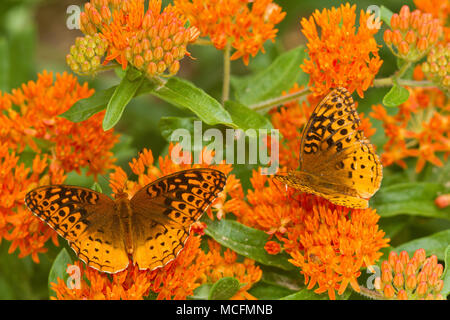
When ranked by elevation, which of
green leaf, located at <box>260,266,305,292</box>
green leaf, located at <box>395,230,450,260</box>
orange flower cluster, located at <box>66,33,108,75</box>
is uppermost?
orange flower cluster, located at <box>66,33,108,75</box>

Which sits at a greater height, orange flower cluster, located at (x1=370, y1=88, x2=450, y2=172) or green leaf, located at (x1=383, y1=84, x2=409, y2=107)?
green leaf, located at (x1=383, y1=84, x2=409, y2=107)

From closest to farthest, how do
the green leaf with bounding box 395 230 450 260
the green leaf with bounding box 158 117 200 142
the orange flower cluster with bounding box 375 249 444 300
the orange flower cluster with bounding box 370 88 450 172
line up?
1. the orange flower cluster with bounding box 375 249 444 300
2. the green leaf with bounding box 395 230 450 260
3. the green leaf with bounding box 158 117 200 142
4. the orange flower cluster with bounding box 370 88 450 172

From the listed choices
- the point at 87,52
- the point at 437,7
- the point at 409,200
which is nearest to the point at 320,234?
the point at 409,200

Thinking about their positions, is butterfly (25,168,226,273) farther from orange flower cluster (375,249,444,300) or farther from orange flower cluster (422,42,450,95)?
orange flower cluster (422,42,450,95)

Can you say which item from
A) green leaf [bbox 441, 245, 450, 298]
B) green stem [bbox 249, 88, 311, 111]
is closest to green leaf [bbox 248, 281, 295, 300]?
green leaf [bbox 441, 245, 450, 298]

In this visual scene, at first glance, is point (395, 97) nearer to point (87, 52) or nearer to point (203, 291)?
point (203, 291)

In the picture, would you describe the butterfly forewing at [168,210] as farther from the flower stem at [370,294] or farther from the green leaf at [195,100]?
the flower stem at [370,294]
